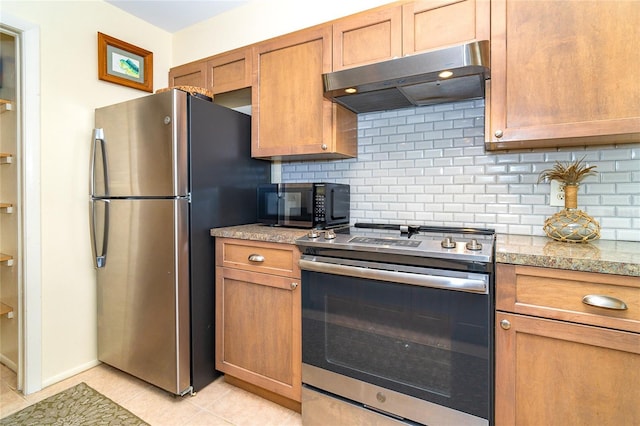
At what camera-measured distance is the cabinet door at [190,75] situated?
2348 mm

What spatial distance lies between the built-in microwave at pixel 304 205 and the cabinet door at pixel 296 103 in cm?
21

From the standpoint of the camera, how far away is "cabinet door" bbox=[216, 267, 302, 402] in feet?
5.37

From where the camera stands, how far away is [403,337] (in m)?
1.32

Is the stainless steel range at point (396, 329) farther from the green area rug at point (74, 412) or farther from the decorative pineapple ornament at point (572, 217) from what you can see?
the green area rug at point (74, 412)

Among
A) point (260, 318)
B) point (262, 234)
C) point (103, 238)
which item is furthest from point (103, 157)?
point (260, 318)

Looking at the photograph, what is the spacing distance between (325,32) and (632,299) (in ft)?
5.86

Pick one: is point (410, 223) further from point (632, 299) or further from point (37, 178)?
point (37, 178)

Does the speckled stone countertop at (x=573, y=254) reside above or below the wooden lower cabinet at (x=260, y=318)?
above

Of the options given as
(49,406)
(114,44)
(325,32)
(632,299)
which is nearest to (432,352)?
(632,299)

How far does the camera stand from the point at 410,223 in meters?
1.97

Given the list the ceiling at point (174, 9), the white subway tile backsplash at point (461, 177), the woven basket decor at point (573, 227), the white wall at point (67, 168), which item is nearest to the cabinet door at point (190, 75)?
the ceiling at point (174, 9)

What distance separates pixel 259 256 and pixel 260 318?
34cm

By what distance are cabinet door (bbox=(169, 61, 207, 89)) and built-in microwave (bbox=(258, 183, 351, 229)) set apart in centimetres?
98

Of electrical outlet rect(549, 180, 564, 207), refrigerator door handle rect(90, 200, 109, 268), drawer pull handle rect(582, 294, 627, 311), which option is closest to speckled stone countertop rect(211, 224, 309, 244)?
refrigerator door handle rect(90, 200, 109, 268)
